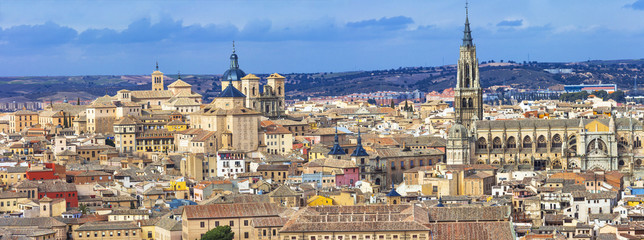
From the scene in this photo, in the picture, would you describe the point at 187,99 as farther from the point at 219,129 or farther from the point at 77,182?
the point at 77,182

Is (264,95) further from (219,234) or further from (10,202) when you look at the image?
(219,234)

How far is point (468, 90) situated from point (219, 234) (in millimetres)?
65361

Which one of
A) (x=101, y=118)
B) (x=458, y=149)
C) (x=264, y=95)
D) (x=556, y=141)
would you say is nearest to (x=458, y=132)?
(x=458, y=149)

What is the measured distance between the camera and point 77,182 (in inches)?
4203

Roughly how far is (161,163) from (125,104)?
33.8m

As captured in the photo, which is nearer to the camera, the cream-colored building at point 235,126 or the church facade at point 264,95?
the cream-colored building at point 235,126

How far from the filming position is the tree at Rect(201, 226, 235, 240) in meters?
80.1

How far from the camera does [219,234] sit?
80.4 m

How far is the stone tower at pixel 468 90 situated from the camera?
463 feet

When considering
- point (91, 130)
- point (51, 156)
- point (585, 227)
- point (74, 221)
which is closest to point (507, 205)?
point (585, 227)

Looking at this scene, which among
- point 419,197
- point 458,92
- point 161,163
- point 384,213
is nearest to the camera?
point 384,213

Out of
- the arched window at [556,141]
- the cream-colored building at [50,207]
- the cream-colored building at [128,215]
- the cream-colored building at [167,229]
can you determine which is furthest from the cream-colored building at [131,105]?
the cream-colored building at [167,229]

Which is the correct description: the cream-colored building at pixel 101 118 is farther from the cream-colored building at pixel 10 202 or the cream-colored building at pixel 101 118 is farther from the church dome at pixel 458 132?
the cream-colored building at pixel 10 202

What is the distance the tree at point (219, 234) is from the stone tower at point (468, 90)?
6150 centimetres
